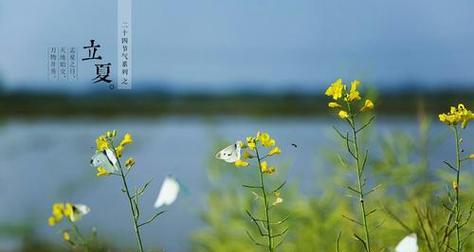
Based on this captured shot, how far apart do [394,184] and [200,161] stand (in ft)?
1.28

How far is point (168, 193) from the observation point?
5.21 feet

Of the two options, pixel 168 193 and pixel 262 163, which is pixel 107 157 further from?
pixel 262 163

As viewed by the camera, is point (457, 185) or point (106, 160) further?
point (106, 160)

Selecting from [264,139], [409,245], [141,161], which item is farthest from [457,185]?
[141,161]

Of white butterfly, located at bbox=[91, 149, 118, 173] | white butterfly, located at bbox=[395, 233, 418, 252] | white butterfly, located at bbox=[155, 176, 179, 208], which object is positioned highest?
white butterfly, located at bbox=[91, 149, 118, 173]

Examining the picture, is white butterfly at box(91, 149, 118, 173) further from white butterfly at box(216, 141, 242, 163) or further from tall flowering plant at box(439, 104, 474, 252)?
tall flowering plant at box(439, 104, 474, 252)

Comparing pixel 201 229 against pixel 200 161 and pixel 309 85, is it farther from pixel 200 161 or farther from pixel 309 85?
pixel 309 85

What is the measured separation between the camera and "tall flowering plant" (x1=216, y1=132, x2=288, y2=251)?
4.79 feet

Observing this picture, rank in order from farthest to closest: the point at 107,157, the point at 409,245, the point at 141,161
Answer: the point at 141,161 → the point at 107,157 → the point at 409,245

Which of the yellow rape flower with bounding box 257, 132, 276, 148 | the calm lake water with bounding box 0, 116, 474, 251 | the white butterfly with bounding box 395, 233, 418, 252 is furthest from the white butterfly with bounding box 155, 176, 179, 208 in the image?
the white butterfly with bounding box 395, 233, 418, 252

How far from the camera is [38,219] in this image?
187cm

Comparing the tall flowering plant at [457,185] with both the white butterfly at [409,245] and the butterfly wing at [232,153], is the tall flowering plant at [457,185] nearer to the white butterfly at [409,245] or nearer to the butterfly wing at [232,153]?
the white butterfly at [409,245]

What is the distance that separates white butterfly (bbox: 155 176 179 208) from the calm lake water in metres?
0.10

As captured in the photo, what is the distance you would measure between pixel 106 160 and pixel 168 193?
5.7 inches
